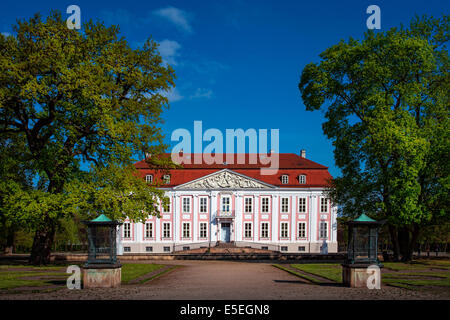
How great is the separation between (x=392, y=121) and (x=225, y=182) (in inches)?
970

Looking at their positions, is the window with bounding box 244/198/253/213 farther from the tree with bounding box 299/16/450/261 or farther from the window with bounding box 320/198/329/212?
the tree with bounding box 299/16/450/261

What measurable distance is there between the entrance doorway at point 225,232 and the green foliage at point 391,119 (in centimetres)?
1961

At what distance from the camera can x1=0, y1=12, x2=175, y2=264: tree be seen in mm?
19781

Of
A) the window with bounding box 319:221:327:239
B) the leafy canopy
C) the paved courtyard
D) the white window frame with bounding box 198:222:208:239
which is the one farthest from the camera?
the white window frame with bounding box 198:222:208:239

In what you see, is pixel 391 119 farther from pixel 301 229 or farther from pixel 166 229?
pixel 166 229

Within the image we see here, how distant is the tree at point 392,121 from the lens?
23094 mm

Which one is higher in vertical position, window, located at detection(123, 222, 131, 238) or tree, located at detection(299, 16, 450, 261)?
tree, located at detection(299, 16, 450, 261)

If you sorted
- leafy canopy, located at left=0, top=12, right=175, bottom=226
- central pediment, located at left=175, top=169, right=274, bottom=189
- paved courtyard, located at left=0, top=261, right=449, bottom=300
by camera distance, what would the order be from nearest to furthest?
paved courtyard, located at left=0, top=261, right=449, bottom=300
leafy canopy, located at left=0, top=12, right=175, bottom=226
central pediment, located at left=175, top=169, right=274, bottom=189

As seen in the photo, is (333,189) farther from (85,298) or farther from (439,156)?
(85,298)

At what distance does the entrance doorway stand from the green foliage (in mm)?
19609

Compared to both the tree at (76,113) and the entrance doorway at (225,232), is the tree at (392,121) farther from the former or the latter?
the entrance doorway at (225,232)

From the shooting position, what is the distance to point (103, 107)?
20.2 m

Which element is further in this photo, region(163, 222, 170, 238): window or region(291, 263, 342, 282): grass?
region(163, 222, 170, 238): window

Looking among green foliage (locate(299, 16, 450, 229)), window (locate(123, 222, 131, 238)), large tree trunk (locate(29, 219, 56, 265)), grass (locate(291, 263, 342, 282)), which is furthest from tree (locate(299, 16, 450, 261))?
window (locate(123, 222, 131, 238))
